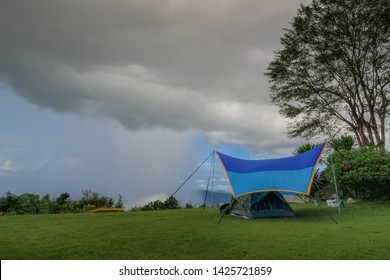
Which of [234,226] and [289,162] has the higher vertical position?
[289,162]

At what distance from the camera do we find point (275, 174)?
39.9 ft

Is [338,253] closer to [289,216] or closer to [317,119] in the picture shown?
[289,216]

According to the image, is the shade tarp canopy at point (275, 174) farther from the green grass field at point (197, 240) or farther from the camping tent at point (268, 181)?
the green grass field at point (197, 240)

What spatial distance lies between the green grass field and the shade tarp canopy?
119 centimetres

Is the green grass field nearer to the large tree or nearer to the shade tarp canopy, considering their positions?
the shade tarp canopy

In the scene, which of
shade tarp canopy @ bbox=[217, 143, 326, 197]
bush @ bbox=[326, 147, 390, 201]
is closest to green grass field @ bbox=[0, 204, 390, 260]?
shade tarp canopy @ bbox=[217, 143, 326, 197]

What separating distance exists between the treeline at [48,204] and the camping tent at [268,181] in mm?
7146

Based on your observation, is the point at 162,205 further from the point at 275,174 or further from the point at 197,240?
the point at 197,240

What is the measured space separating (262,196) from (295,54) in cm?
1376

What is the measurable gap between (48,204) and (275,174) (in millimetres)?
9940

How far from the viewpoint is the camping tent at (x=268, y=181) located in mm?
11581

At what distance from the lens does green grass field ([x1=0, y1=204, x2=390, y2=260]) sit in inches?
245

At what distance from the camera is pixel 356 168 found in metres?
16.4

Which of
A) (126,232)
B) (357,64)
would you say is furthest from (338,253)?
(357,64)
